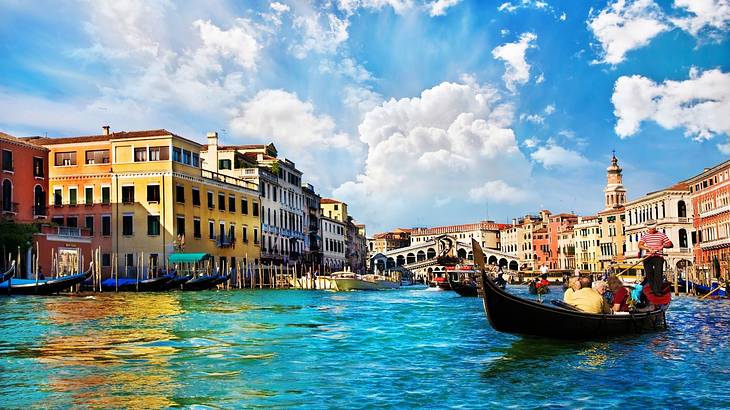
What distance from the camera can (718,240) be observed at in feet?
129

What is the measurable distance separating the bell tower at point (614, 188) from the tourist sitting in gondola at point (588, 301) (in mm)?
58235

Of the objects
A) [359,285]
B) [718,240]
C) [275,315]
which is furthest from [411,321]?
[718,240]

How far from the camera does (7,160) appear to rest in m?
25.2

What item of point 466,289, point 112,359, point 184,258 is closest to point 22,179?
point 184,258

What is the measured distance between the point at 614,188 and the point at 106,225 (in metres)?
48.8

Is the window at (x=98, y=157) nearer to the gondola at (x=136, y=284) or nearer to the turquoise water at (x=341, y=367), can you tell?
the gondola at (x=136, y=284)

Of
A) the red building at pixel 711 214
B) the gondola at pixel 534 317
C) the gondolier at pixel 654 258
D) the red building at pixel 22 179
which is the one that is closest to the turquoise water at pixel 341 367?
the gondola at pixel 534 317

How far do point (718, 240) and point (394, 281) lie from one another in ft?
56.5

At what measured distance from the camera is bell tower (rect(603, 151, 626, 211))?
66.6 metres

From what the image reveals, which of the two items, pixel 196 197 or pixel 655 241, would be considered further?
pixel 196 197

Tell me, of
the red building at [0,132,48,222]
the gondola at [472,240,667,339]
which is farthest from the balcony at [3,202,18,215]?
the gondola at [472,240,667,339]

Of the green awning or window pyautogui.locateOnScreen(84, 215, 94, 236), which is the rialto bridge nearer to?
the green awning

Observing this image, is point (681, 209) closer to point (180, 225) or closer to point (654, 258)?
point (180, 225)

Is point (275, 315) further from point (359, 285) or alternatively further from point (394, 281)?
point (394, 281)
